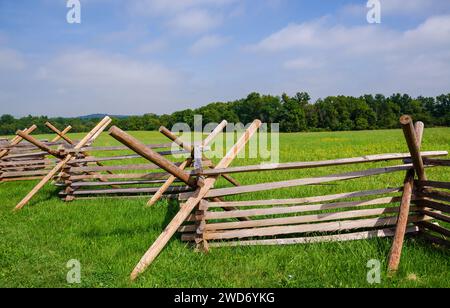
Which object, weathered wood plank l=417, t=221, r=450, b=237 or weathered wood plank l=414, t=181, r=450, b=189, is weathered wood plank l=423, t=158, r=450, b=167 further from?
weathered wood plank l=417, t=221, r=450, b=237

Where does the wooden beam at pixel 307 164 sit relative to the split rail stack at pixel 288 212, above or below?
above

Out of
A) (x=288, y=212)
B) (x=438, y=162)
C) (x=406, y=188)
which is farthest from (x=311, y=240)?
(x=438, y=162)

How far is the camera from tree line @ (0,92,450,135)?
2379 inches

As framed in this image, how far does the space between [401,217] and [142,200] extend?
186 inches

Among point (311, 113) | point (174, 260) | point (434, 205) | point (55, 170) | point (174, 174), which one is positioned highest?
point (311, 113)

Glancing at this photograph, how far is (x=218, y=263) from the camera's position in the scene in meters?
3.73

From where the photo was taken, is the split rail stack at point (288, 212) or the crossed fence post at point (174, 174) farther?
the split rail stack at point (288, 212)

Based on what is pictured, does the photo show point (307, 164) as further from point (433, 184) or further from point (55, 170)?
point (55, 170)

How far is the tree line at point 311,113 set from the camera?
Answer: 6044 centimetres

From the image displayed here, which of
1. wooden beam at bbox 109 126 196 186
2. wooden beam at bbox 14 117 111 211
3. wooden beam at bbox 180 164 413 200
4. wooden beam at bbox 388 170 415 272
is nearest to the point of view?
wooden beam at bbox 109 126 196 186

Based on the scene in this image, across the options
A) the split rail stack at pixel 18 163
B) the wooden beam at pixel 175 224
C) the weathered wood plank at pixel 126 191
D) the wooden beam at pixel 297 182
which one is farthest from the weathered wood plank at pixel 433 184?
the split rail stack at pixel 18 163

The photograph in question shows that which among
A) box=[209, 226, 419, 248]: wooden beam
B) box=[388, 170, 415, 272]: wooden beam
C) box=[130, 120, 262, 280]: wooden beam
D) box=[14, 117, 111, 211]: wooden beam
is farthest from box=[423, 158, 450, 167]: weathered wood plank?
box=[14, 117, 111, 211]: wooden beam

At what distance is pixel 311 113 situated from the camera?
240 feet

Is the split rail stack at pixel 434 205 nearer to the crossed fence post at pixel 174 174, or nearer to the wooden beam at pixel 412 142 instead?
the wooden beam at pixel 412 142
